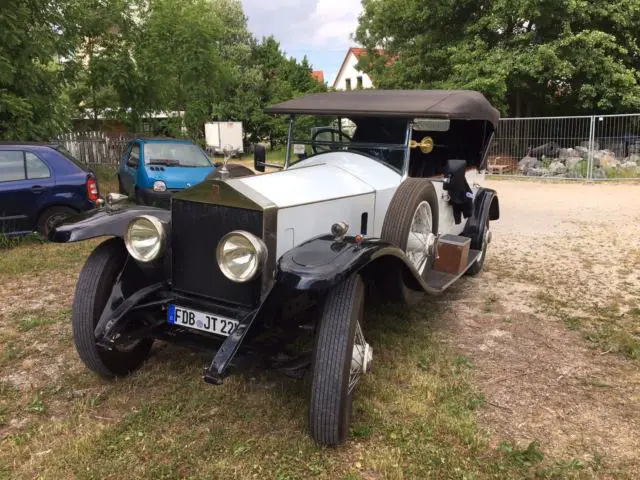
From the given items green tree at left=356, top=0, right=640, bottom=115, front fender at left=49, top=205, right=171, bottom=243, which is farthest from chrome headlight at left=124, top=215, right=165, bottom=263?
green tree at left=356, top=0, right=640, bottom=115

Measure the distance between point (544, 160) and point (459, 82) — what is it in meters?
3.90

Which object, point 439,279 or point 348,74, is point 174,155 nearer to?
point 439,279

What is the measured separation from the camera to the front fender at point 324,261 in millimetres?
2619

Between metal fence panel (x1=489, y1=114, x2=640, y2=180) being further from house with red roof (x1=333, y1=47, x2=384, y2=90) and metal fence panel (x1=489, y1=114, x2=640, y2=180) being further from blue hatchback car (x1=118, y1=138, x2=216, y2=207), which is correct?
house with red roof (x1=333, y1=47, x2=384, y2=90)

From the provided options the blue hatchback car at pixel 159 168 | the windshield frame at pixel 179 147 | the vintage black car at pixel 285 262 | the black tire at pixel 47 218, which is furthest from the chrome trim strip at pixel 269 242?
the windshield frame at pixel 179 147

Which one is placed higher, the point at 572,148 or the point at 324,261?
the point at 572,148

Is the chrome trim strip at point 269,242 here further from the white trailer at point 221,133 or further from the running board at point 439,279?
the white trailer at point 221,133

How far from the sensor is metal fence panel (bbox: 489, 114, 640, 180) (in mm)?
15047

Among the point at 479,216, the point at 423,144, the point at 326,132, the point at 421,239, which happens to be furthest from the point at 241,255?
the point at 479,216

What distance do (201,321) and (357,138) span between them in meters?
2.45

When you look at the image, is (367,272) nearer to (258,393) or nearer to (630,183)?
(258,393)

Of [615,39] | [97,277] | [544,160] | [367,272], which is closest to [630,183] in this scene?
[544,160]

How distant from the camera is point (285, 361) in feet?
9.73

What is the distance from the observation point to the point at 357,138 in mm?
4820
